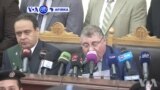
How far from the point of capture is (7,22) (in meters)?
4.41

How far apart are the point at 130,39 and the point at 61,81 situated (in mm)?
1322

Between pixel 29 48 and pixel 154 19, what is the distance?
1.21m

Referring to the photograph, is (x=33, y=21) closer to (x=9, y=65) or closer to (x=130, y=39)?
(x=9, y=65)

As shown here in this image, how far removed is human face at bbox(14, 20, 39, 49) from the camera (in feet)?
12.7

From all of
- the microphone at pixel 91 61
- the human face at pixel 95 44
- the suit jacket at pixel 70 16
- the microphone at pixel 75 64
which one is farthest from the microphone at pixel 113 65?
the suit jacket at pixel 70 16

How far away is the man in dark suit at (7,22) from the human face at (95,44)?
893 millimetres

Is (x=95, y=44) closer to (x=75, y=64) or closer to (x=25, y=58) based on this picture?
(x=75, y=64)

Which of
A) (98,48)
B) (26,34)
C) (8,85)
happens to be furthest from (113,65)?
(26,34)

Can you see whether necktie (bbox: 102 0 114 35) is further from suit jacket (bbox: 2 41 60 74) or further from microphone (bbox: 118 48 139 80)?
microphone (bbox: 118 48 139 80)

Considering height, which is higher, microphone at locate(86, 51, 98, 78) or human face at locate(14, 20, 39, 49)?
human face at locate(14, 20, 39, 49)

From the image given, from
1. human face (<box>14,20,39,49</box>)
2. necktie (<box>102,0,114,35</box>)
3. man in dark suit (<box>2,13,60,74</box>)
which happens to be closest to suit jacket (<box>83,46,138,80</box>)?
man in dark suit (<box>2,13,60,74</box>)

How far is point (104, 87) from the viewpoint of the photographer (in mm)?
2863

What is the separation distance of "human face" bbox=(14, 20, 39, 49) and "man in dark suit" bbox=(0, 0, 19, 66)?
0.45m

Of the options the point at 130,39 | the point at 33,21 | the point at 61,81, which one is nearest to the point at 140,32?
the point at 130,39
